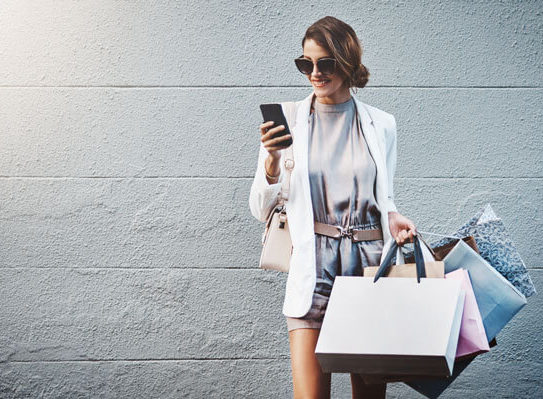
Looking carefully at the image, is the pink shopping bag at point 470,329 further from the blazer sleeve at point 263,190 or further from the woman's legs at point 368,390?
the blazer sleeve at point 263,190

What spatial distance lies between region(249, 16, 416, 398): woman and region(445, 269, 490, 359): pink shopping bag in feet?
1.01

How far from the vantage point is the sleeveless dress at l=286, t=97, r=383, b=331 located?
2621 millimetres

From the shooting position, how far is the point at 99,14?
154 inches

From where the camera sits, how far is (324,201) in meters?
2.66

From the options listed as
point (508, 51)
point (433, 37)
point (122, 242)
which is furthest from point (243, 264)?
point (508, 51)

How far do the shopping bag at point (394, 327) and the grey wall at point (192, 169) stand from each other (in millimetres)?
1614

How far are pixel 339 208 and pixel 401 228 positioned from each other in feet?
0.82

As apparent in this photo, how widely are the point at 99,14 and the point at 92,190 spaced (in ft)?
3.33

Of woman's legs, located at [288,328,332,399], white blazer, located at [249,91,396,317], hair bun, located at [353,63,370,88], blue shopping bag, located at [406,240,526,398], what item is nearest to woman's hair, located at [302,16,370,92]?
hair bun, located at [353,63,370,88]

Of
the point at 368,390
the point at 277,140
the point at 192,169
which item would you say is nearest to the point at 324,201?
the point at 277,140

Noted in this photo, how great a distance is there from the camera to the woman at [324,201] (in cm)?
261

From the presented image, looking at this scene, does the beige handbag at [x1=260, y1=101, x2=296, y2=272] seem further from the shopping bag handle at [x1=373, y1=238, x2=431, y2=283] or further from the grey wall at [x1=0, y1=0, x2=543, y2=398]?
the grey wall at [x1=0, y1=0, x2=543, y2=398]

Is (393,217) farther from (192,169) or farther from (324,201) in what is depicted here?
(192,169)

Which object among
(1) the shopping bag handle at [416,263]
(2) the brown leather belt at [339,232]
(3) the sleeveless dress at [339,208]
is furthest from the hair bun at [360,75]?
(1) the shopping bag handle at [416,263]
